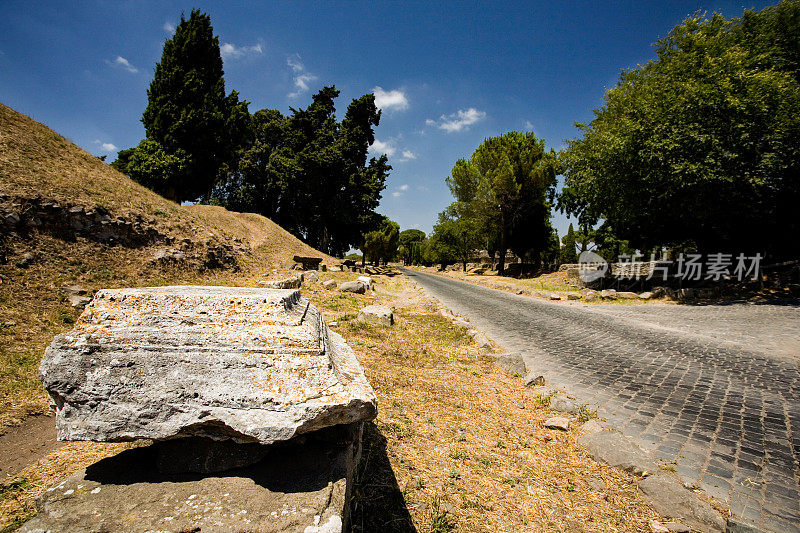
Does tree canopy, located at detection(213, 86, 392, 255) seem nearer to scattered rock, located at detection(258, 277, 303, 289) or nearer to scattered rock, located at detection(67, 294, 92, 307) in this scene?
scattered rock, located at detection(258, 277, 303, 289)

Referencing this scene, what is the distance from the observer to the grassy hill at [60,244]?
538cm

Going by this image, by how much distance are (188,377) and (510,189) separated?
28020mm

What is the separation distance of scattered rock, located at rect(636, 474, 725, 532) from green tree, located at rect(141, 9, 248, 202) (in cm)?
2988

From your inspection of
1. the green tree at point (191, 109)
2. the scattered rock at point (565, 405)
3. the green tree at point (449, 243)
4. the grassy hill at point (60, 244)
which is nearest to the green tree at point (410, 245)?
the green tree at point (449, 243)

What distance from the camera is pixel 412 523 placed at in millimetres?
2428

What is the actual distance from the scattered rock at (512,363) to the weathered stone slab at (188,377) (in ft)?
14.1

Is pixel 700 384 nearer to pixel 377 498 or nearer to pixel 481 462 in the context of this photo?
pixel 481 462

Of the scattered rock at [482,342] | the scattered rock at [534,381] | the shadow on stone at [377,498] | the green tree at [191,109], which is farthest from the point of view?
the green tree at [191,109]

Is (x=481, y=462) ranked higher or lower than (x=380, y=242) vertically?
lower

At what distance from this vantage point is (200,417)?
2.03m

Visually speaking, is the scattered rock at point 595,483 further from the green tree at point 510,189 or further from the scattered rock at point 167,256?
the green tree at point 510,189

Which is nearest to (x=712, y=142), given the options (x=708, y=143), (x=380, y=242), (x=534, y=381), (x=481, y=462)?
(x=708, y=143)

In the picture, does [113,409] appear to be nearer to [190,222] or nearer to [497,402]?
[497,402]

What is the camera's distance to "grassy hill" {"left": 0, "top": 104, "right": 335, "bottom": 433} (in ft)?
17.7
